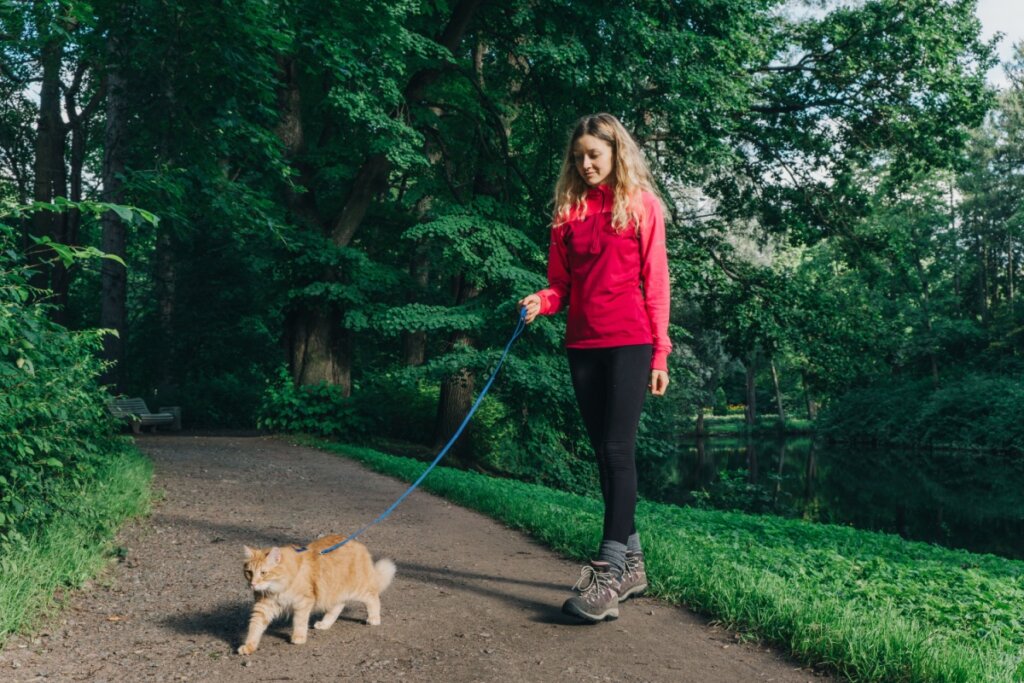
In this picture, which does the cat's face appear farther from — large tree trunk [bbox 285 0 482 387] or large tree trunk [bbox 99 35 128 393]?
large tree trunk [bbox 99 35 128 393]

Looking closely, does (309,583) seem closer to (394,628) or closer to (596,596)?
(394,628)

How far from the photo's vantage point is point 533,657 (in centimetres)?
362

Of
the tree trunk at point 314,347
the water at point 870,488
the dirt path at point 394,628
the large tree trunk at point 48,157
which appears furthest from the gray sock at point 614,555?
the large tree trunk at point 48,157

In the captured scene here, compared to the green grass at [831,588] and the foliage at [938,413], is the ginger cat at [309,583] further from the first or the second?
the foliage at [938,413]

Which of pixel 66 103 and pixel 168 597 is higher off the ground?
pixel 66 103

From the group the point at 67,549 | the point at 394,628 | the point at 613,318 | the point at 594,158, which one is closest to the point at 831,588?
the point at 613,318

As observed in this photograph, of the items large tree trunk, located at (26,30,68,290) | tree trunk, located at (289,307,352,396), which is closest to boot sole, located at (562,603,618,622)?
tree trunk, located at (289,307,352,396)

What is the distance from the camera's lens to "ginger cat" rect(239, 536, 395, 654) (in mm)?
3516

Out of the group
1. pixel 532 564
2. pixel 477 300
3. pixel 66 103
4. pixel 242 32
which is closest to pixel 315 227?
pixel 477 300

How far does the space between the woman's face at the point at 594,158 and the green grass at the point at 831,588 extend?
7.59 ft

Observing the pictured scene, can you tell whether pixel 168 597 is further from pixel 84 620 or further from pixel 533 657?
pixel 533 657

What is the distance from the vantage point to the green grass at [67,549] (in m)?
3.98

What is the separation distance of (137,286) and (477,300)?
20.6 meters

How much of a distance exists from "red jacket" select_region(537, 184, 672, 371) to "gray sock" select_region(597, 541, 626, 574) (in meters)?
0.93
